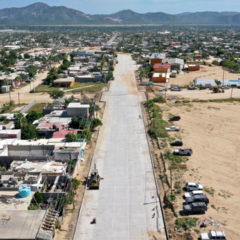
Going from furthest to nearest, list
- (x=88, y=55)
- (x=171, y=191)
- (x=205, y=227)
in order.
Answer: (x=88, y=55) < (x=171, y=191) < (x=205, y=227)

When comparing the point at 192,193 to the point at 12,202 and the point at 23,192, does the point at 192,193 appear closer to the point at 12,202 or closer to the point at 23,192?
the point at 23,192

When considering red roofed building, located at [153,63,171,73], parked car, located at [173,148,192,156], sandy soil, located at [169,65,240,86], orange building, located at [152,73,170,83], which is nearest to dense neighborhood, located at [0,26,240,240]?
parked car, located at [173,148,192,156]

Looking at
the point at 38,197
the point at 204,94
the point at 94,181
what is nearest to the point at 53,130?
the point at 94,181

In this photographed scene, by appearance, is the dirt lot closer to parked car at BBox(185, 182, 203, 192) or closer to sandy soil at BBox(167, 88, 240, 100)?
parked car at BBox(185, 182, 203, 192)

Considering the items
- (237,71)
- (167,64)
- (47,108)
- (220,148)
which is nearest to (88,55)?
(167,64)

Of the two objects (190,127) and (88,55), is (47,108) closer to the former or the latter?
(190,127)

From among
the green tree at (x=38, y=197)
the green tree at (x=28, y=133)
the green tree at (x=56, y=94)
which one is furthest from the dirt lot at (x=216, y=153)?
the green tree at (x=56, y=94)
